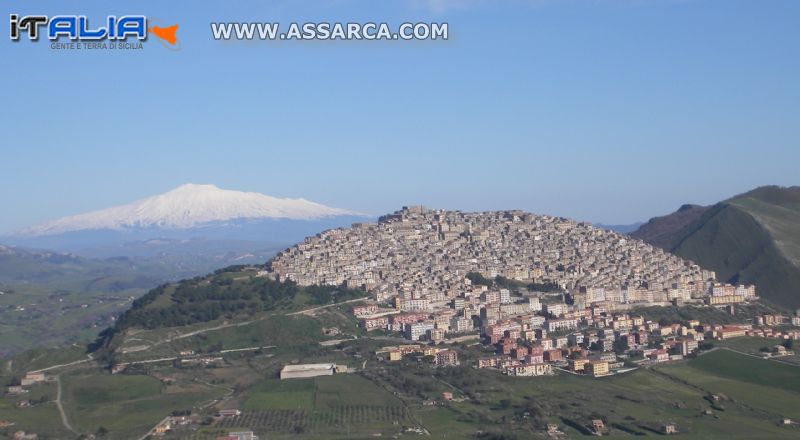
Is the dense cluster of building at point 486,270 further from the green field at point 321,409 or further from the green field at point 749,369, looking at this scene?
the green field at point 321,409

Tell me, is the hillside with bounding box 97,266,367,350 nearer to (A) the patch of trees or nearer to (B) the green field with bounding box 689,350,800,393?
(A) the patch of trees

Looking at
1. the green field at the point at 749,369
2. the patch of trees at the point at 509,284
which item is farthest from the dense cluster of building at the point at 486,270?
the green field at the point at 749,369

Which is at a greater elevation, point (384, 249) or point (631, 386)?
point (384, 249)

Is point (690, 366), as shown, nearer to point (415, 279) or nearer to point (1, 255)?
point (415, 279)

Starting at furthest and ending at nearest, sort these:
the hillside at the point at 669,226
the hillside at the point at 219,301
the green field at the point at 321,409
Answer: the hillside at the point at 669,226 → the hillside at the point at 219,301 → the green field at the point at 321,409

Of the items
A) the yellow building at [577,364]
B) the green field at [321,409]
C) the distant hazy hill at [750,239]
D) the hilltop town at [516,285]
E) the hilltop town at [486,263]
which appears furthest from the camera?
the distant hazy hill at [750,239]

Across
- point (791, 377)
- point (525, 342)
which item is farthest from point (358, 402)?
point (791, 377)

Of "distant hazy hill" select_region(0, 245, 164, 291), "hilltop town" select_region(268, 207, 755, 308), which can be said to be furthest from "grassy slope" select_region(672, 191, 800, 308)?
Answer: "distant hazy hill" select_region(0, 245, 164, 291)

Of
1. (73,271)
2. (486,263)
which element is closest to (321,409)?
(486,263)
